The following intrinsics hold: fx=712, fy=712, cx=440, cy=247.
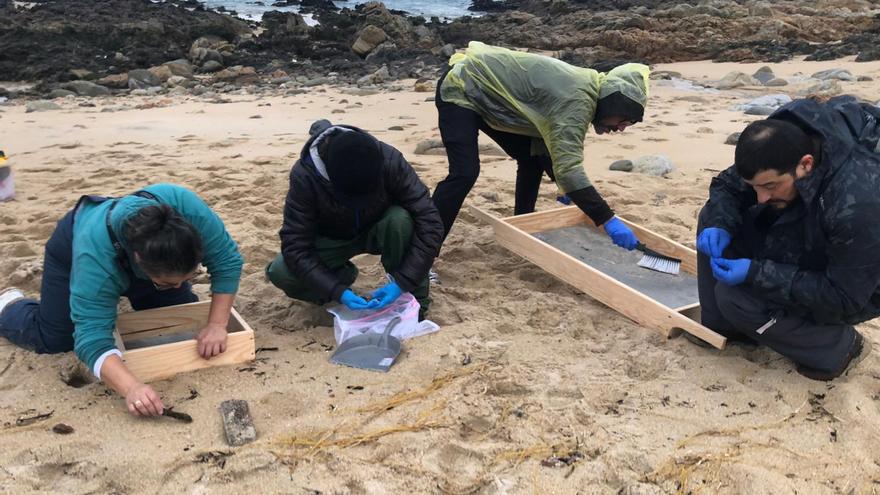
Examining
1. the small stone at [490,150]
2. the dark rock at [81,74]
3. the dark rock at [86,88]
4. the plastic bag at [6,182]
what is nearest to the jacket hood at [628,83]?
the small stone at [490,150]

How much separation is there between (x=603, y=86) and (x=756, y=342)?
1418mm

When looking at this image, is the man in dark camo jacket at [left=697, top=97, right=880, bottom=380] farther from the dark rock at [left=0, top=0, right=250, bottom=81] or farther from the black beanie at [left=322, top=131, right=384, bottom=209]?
the dark rock at [left=0, top=0, right=250, bottom=81]

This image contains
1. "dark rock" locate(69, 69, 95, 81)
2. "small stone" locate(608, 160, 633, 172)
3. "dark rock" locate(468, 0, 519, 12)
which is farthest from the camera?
"dark rock" locate(468, 0, 519, 12)

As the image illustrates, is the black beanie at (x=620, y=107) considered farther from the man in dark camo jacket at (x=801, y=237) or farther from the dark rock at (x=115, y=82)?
the dark rock at (x=115, y=82)

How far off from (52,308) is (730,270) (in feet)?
8.77

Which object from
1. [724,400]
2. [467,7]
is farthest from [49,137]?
[467,7]

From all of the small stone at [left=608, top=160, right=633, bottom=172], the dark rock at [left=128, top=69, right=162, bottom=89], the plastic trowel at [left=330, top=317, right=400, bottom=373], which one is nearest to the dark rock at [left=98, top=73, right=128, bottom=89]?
the dark rock at [left=128, top=69, right=162, bottom=89]

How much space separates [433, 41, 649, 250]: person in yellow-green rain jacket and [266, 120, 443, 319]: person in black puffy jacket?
63cm

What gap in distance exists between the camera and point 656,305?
3156mm

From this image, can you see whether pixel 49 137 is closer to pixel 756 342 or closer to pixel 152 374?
pixel 152 374

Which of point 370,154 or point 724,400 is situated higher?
point 370,154

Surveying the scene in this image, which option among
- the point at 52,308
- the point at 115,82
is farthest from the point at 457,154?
the point at 115,82

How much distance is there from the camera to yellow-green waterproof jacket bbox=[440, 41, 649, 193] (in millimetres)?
3543

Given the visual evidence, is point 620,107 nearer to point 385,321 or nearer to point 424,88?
point 385,321
